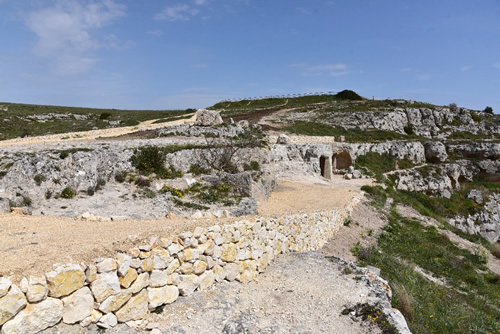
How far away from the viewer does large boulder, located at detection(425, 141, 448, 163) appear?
40850mm

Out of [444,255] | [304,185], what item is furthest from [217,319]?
[304,185]

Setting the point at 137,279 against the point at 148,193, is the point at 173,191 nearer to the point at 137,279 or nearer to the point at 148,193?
the point at 148,193

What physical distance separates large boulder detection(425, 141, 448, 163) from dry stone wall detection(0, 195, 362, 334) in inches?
1531

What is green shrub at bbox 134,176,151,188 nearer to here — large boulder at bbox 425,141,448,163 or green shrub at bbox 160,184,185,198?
green shrub at bbox 160,184,185,198

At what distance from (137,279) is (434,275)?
12528 mm

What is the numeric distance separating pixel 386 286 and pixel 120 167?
12.0 metres

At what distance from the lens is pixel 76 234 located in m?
6.85

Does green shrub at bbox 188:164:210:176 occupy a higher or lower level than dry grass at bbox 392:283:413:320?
higher

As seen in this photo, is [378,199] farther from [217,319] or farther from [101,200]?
[217,319]

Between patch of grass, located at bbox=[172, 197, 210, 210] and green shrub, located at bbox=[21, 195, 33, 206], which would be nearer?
green shrub, located at bbox=[21, 195, 33, 206]

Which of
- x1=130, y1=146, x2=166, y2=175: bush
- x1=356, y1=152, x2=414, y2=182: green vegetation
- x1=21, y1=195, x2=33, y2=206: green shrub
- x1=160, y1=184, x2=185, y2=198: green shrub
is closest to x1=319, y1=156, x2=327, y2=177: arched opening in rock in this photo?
x1=356, y1=152, x2=414, y2=182: green vegetation

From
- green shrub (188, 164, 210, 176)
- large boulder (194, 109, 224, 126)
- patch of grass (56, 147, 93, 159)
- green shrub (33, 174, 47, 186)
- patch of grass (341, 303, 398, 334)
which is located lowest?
patch of grass (341, 303, 398, 334)

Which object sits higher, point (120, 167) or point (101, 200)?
point (120, 167)

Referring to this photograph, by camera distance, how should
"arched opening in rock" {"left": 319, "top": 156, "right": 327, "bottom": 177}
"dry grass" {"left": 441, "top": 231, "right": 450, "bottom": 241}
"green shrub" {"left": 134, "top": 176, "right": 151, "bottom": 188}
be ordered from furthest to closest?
1. "arched opening in rock" {"left": 319, "top": 156, "right": 327, "bottom": 177}
2. "dry grass" {"left": 441, "top": 231, "right": 450, "bottom": 241}
3. "green shrub" {"left": 134, "top": 176, "right": 151, "bottom": 188}
